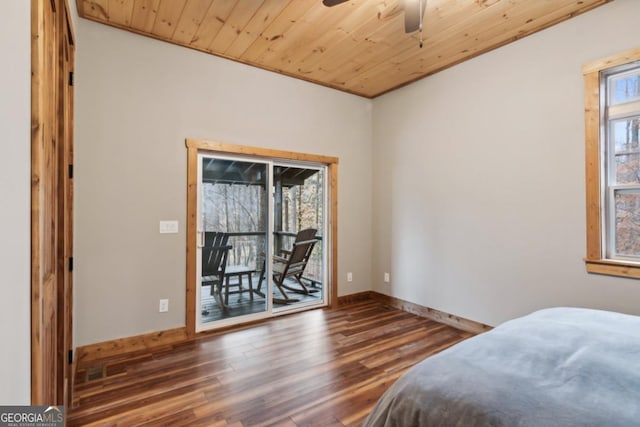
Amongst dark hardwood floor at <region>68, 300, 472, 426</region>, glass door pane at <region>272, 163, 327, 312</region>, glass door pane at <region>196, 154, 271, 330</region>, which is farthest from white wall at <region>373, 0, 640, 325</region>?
glass door pane at <region>196, 154, 271, 330</region>

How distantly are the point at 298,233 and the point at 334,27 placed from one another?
7.98ft

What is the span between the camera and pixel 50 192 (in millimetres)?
1430

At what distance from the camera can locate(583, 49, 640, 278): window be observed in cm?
246

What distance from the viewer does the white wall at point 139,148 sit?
2.73 metres

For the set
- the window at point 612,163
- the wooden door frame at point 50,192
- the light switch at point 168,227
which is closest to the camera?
the wooden door frame at point 50,192

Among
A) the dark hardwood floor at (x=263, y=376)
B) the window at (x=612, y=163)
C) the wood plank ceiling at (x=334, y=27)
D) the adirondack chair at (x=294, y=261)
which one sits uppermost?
the wood plank ceiling at (x=334, y=27)

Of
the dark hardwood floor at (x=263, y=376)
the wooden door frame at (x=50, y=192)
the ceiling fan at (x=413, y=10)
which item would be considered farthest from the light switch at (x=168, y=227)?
the ceiling fan at (x=413, y=10)

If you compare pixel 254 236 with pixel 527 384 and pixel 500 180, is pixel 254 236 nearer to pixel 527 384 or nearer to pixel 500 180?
pixel 500 180

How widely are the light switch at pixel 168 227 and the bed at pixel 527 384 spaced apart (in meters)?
2.55

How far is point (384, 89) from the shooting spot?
14.0ft

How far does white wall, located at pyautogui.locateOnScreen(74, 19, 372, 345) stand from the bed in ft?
8.27

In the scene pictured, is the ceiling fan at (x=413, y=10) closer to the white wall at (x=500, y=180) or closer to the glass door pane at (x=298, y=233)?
the white wall at (x=500, y=180)

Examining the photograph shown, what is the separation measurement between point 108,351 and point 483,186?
387cm
